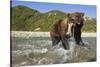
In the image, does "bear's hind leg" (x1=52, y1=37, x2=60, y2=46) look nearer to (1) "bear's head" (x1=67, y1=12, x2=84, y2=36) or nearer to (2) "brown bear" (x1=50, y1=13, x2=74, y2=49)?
(2) "brown bear" (x1=50, y1=13, x2=74, y2=49)

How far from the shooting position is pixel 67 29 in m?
2.56

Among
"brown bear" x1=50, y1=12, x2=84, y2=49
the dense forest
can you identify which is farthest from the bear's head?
the dense forest

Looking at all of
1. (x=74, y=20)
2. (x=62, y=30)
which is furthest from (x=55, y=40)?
(x=74, y=20)

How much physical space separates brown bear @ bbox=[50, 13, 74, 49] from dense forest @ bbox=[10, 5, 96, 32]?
58mm

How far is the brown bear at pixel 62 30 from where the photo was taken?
2.49m

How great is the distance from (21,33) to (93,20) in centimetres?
100

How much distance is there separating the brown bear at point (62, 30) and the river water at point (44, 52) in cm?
6

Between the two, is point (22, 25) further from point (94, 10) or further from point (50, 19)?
point (94, 10)

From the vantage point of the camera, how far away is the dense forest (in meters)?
2.30

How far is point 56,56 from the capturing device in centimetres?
249

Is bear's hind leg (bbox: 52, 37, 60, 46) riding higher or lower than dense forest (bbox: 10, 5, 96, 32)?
lower
